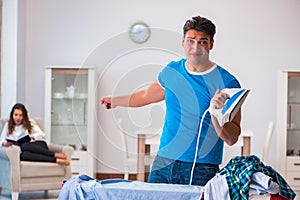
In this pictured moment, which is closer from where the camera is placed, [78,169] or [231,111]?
[231,111]

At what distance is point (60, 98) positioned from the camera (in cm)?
737

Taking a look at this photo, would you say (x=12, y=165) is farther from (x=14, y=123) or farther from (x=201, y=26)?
(x=201, y=26)

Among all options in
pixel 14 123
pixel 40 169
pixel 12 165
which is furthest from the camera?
pixel 14 123

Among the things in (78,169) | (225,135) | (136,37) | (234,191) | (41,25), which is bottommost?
(78,169)

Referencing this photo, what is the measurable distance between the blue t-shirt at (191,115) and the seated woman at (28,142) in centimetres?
405

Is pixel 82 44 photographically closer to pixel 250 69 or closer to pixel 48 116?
pixel 48 116

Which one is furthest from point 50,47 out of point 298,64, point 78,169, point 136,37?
point 136,37

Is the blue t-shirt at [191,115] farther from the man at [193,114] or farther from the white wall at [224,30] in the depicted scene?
the white wall at [224,30]

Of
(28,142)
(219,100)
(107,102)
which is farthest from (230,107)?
(28,142)

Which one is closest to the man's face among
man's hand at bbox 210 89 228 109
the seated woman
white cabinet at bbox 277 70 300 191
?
man's hand at bbox 210 89 228 109

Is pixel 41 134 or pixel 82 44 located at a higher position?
pixel 82 44

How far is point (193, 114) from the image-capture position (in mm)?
2238

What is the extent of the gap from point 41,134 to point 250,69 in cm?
260

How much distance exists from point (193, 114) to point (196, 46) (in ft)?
0.77
